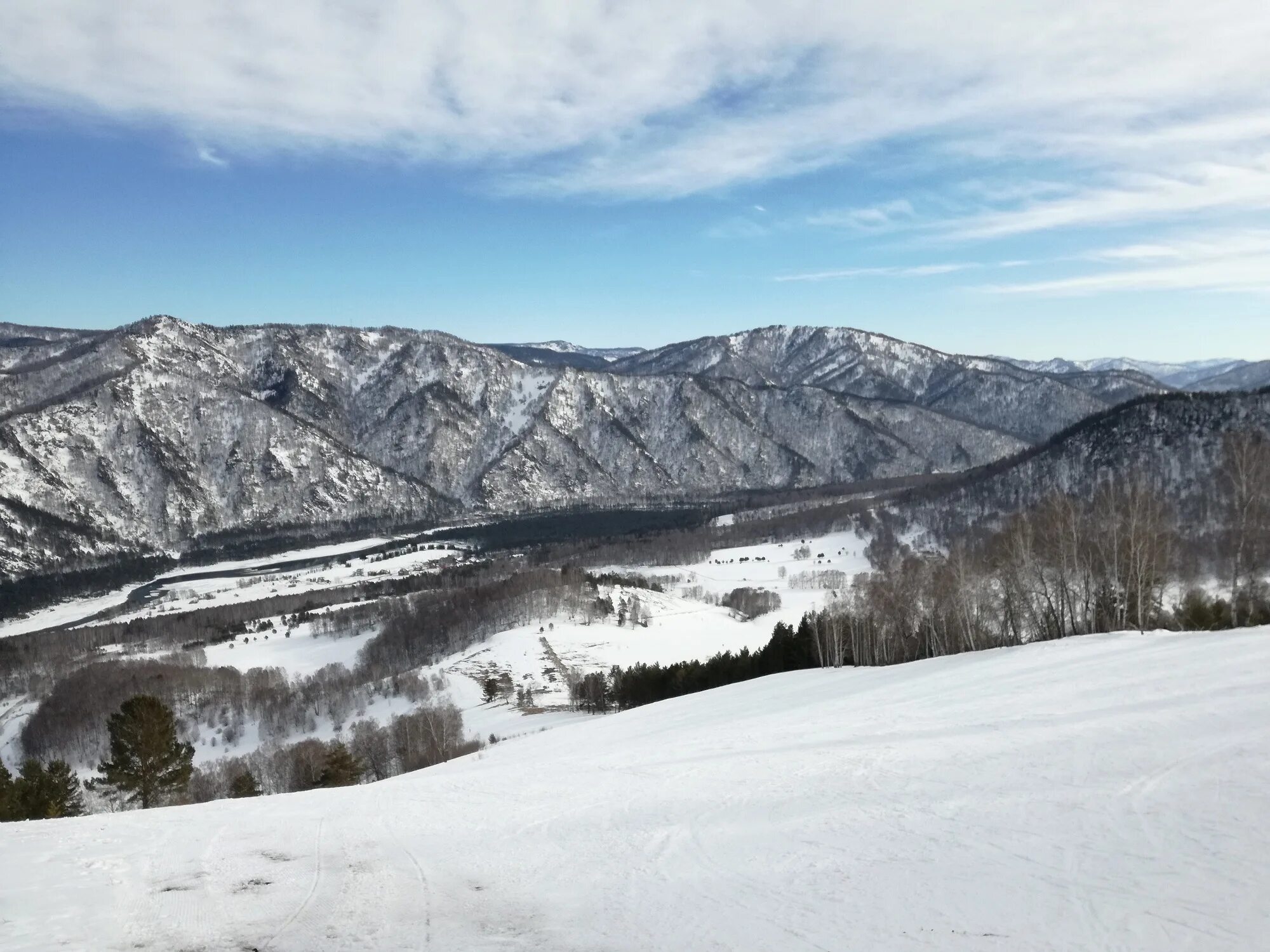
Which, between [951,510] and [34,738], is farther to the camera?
[951,510]

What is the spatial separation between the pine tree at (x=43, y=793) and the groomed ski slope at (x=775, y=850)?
17.4 m

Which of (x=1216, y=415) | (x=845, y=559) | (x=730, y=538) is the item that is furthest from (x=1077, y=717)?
(x=730, y=538)

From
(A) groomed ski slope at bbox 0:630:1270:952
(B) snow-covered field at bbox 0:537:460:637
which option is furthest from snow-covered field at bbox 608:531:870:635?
(A) groomed ski slope at bbox 0:630:1270:952

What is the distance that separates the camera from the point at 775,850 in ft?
44.5

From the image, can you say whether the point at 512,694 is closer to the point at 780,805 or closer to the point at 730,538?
the point at 780,805

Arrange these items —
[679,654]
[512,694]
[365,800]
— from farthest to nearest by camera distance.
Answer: [679,654] < [512,694] < [365,800]

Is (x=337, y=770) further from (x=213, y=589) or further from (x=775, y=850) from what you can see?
(x=213, y=589)

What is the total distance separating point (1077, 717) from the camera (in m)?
19.2

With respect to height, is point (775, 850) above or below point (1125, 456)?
below

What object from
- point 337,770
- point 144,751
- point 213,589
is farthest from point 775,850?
point 213,589

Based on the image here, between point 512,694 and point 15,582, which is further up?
point 15,582

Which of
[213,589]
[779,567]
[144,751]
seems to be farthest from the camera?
[213,589]

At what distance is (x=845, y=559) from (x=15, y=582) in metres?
187

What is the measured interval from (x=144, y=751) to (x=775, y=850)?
3342 centimetres
